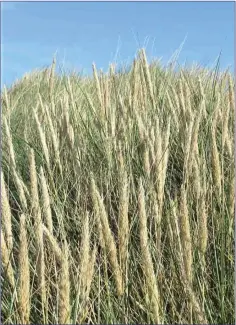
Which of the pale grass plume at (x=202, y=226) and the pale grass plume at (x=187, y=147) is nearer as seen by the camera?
the pale grass plume at (x=202, y=226)

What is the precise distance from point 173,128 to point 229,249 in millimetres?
954

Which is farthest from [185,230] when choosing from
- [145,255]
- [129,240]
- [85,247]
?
[129,240]

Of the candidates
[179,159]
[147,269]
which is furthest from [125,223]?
[179,159]

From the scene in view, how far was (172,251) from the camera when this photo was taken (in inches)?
55.9

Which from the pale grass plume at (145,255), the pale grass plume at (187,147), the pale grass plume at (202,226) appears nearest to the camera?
the pale grass plume at (145,255)

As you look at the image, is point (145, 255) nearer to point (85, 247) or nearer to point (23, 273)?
point (85, 247)

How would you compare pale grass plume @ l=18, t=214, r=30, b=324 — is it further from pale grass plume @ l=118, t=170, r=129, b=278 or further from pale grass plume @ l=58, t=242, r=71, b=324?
pale grass plume @ l=118, t=170, r=129, b=278

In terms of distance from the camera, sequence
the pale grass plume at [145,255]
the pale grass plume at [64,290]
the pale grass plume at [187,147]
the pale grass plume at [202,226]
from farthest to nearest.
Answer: the pale grass plume at [187,147] → the pale grass plume at [202,226] → the pale grass plume at [145,255] → the pale grass plume at [64,290]

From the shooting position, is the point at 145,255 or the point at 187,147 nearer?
the point at 145,255

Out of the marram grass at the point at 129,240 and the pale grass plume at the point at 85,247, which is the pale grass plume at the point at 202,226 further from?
the pale grass plume at the point at 85,247

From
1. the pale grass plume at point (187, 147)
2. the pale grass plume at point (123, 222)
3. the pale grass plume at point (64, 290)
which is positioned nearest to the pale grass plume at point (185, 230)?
the pale grass plume at point (123, 222)

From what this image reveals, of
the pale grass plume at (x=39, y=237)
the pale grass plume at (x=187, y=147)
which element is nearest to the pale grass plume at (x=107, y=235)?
the pale grass plume at (x=39, y=237)

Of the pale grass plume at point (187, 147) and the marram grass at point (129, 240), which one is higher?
the pale grass plume at point (187, 147)

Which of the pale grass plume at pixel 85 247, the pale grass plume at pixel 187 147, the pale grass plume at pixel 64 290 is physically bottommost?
the pale grass plume at pixel 64 290
